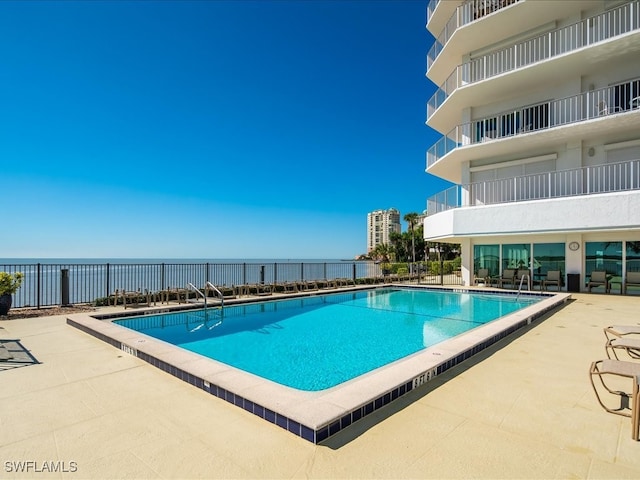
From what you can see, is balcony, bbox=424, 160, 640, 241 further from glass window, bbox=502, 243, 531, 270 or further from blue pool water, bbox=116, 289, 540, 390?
blue pool water, bbox=116, 289, 540, 390

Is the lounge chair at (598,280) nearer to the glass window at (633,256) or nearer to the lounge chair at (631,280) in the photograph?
the lounge chair at (631,280)

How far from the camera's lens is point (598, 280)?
14172 millimetres

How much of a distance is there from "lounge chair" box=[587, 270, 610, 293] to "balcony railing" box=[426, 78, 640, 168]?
6.28 m

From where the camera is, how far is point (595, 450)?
271 centimetres

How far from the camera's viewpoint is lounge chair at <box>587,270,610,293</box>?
46.0 feet

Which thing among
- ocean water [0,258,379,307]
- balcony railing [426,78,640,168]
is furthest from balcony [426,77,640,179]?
ocean water [0,258,379,307]

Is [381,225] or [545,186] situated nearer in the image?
[545,186]

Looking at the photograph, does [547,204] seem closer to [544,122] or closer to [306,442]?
[544,122]

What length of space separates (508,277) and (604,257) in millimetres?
3721

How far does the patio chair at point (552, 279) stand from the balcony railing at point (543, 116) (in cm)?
628

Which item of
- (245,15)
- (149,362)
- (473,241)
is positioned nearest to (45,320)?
(149,362)

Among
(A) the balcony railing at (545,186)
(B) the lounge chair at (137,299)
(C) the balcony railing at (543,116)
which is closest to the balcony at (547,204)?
(A) the balcony railing at (545,186)

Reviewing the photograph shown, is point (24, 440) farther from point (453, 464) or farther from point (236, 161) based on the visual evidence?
point (236, 161)

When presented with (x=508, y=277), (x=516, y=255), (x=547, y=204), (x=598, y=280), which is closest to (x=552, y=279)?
(x=598, y=280)
